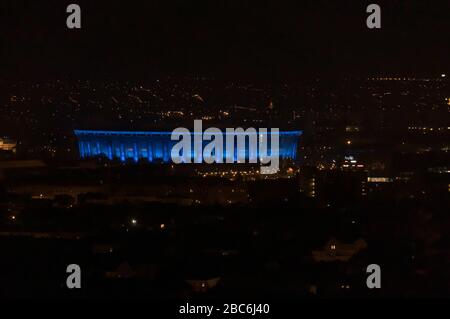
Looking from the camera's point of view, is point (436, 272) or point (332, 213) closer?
point (436, 272)

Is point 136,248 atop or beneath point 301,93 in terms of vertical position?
beneath

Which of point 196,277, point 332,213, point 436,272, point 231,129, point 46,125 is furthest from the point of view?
point 46,125

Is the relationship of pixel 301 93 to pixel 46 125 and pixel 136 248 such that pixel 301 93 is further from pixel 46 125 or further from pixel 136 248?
pixel 136 248

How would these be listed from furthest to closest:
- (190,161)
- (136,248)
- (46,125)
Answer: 1. (46,125)
2. (190,161)
3. (136,248)
